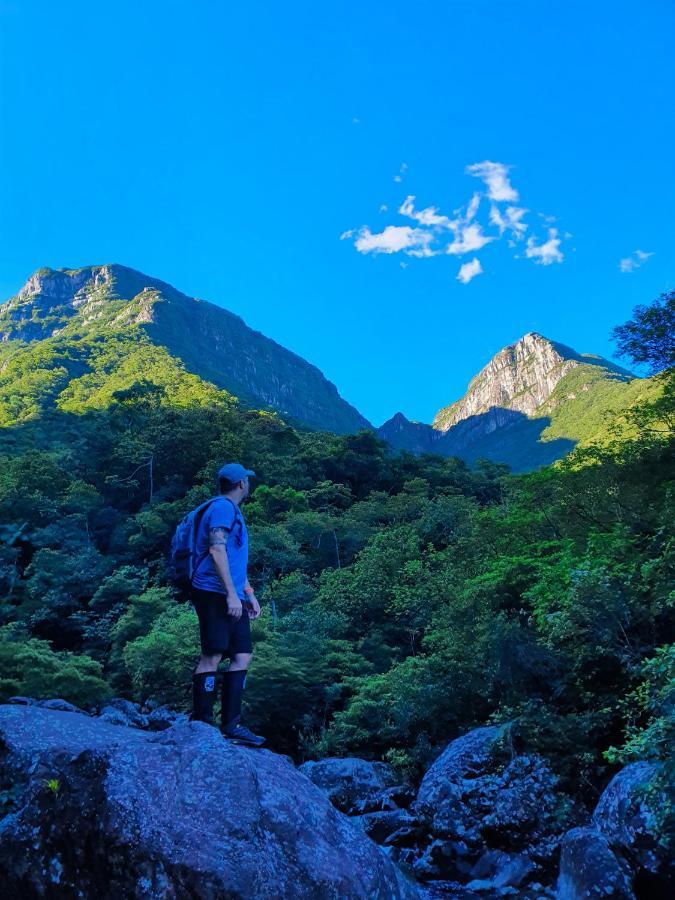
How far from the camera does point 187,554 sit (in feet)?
14.6

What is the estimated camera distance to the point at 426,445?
154 m

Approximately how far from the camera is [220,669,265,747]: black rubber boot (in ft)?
13.9

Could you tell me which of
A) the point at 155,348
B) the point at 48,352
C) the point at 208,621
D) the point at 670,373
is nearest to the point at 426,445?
the point at 155,348

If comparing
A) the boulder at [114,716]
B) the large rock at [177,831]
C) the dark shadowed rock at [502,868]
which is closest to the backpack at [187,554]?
the large rock at [177,831]

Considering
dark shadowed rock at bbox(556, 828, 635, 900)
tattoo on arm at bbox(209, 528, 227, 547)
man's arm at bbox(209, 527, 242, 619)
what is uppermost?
tattoo on arm at bbox(209, 528, 227, 547)

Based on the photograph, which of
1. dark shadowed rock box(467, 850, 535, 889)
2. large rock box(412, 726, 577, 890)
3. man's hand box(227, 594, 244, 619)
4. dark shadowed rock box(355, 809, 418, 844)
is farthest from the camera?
dark shadowed rock box(355, 809, 418, 844)

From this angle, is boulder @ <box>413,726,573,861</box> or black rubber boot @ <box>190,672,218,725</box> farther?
boulder @ <box>413,726,573,861</box>

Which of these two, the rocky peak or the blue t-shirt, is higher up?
the rocky peak

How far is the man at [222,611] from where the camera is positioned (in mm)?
4270

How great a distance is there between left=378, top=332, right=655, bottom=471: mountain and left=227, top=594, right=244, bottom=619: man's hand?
71.4 meters

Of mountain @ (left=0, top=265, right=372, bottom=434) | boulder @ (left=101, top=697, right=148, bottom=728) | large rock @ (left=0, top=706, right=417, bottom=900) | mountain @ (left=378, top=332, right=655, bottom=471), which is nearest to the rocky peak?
mountain @ (left=378, top=332, right=655, bottom=471)

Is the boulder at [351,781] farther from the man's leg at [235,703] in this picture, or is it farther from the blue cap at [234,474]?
the blue cap at [234,474]

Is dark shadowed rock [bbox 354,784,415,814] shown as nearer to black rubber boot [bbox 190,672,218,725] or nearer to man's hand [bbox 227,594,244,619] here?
black rubber boot [bbox 190,672,218,725]

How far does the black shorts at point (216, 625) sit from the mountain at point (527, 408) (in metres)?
71.3
